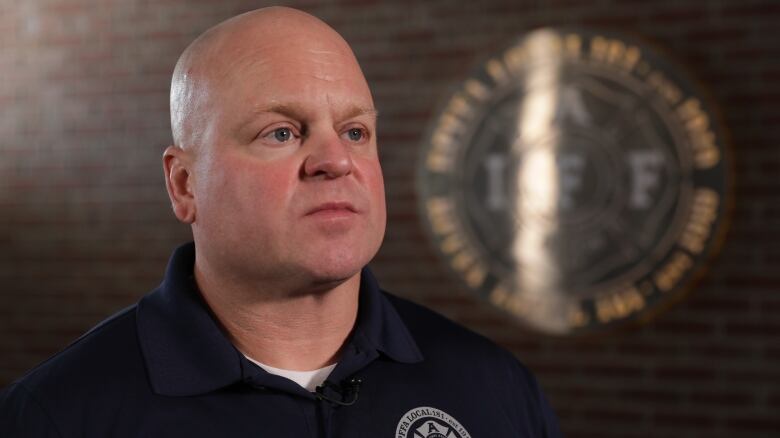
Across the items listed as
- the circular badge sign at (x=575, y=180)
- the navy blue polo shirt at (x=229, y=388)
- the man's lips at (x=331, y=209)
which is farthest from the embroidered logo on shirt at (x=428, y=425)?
the circular badge sign at (x=575, y=180)

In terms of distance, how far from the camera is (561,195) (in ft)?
10.5

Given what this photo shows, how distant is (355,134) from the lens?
49.5 inches

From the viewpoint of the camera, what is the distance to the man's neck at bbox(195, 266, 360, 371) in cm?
124

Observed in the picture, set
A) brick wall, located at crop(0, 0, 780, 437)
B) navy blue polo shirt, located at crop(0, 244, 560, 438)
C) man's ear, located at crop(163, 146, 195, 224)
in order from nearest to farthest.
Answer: navy blue polo shirt, located at crop(0, 244, 560, 438) → man's ear, located at crop(163, 146, 195, 224) → brick wall, located at crop(0, 0, 780, 437)

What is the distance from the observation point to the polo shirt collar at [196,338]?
1188 millimetres

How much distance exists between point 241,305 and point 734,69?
229 cm

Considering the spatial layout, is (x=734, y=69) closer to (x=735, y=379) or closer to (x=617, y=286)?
(x=617, y=286)

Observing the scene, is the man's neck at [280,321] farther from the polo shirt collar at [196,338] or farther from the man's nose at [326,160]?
the man's nose at [326,160]

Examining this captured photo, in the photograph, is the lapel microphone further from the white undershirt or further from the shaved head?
the shaved head

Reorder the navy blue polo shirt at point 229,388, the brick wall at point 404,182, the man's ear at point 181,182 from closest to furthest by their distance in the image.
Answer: the navy blue polo shirt at point 229,388
the man's ear at point 181,182
the brick wall at point 404,182

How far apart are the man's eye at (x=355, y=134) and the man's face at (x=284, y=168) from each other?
3cm

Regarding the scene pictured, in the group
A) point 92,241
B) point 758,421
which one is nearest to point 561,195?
point 758,421

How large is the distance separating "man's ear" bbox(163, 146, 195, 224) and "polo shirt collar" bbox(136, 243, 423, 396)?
0.10 metres

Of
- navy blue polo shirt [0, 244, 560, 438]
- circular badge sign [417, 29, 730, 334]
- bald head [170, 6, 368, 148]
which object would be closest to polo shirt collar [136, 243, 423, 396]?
navy blue polo shirt [0, 244, 560, 438]
